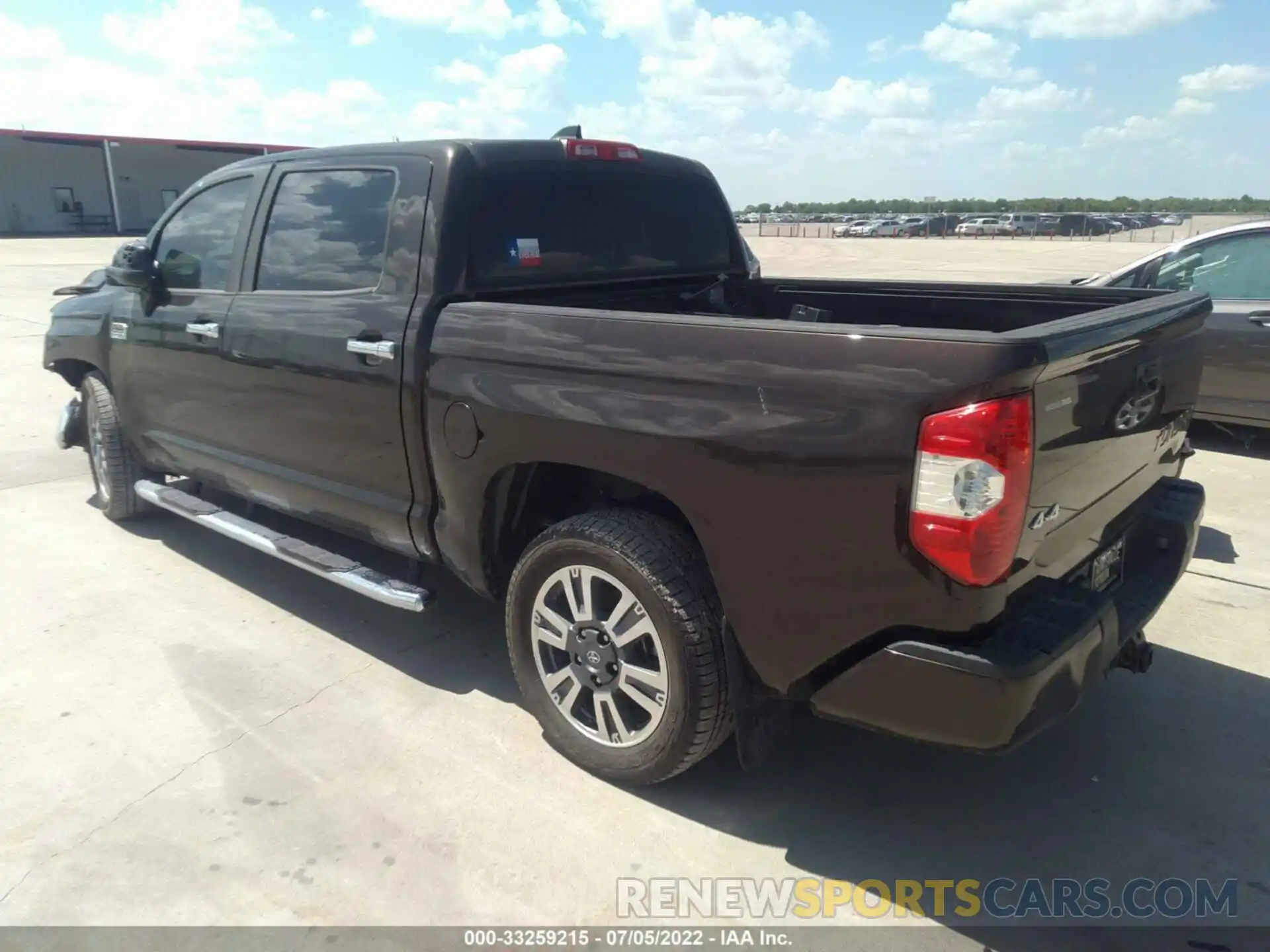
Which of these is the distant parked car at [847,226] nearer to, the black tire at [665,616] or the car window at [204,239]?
the car window at [204,239]

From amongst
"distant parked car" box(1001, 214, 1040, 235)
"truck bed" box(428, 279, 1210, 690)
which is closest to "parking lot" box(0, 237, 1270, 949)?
"truck bed" box(428, 279, 1210, 690)

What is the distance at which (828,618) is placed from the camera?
243cm

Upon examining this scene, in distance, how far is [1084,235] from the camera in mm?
40688

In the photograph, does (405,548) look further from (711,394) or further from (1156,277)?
(1156,277)

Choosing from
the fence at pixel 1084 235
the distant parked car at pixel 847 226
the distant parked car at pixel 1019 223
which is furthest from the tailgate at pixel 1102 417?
the distant parked car at pixel 847 226

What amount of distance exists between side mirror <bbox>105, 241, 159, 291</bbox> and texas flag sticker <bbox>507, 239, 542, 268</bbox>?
2.22 m

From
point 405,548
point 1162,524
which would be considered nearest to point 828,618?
point 1162,524

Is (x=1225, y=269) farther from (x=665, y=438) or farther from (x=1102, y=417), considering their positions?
(x=665, y=438)

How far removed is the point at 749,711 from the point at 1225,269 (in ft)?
18.6

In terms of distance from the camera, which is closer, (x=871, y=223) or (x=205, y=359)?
(x=205, y=359)

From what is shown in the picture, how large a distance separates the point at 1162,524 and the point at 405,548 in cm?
263

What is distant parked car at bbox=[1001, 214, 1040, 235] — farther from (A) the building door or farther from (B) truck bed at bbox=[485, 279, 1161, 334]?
(B) truck bed at bbox=[485, 279, 1161, 334]

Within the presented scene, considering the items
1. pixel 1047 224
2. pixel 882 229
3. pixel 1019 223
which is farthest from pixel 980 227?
pixel 882 229

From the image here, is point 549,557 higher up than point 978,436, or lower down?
lower down
